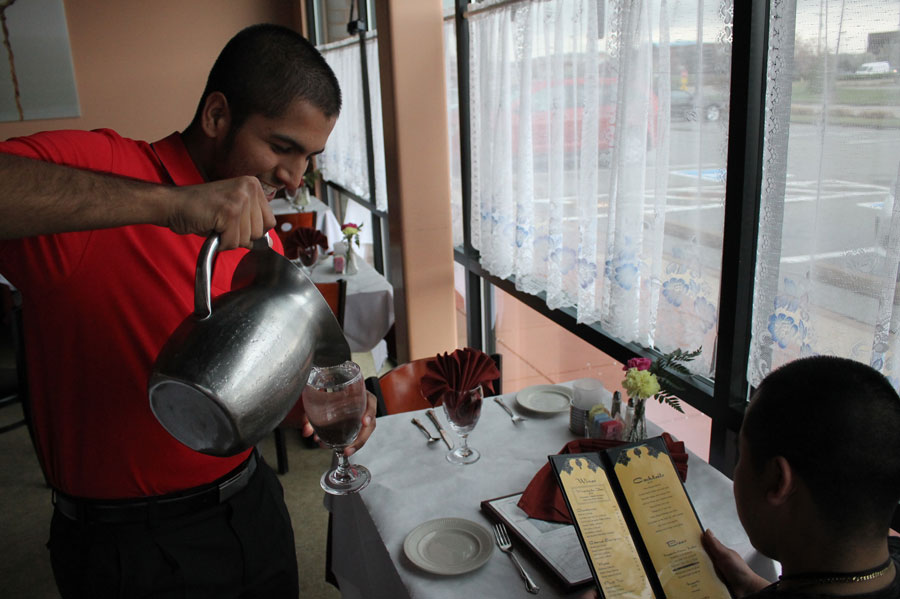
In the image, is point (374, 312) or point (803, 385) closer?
point (803, 385)

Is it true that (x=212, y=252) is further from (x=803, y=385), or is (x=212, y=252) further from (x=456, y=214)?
(x=456, y=214)

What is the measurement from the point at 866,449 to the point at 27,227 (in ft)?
2.91

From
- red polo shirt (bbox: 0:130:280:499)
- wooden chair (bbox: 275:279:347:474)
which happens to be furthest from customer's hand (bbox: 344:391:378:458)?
wooden chair (bbox: 275:279:347:474)

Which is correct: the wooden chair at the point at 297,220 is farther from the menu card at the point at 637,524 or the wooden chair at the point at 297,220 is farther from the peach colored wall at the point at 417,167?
the menu card at the point at 637,524

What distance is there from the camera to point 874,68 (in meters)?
1.05

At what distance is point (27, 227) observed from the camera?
62 cm

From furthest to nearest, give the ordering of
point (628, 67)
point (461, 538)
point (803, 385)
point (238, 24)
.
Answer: point (238, 24) < point (628, 67) < point (461, 538) < point (803, 385)

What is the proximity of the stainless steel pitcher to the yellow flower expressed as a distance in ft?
2.45

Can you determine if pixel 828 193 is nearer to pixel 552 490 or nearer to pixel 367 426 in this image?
pixel 552 490

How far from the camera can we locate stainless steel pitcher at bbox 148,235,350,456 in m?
0.67

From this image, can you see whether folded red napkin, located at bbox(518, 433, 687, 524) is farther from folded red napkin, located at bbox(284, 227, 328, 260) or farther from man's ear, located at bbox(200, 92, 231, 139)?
folded red napkin, located at bbox(284, 227, 328, 260)

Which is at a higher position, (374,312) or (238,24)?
(238,24)

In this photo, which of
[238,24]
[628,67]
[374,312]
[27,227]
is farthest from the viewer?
[238,24]

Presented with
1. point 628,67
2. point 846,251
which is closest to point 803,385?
point 846,251
